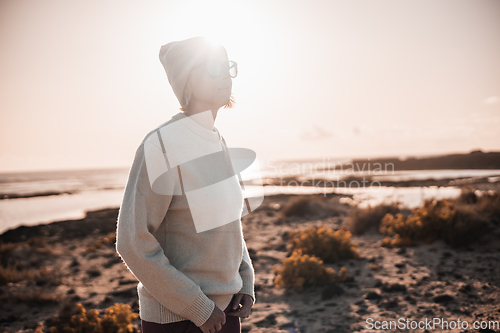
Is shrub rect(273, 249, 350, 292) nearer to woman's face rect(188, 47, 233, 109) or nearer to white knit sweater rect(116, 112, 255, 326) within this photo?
white knit sweater rect(116, 112, 255, 326)

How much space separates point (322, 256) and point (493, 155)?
3588cm

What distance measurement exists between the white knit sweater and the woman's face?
105 millimetres

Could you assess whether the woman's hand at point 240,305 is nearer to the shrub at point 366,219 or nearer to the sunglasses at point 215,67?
the sunglasses at point 215,67

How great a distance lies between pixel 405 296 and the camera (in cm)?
400

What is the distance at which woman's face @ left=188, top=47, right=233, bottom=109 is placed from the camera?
1280mm

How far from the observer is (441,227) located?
585 centimetres

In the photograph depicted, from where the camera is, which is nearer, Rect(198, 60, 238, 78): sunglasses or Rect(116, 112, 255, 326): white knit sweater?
Rect(116, 112, 255, 326): white knit sweater

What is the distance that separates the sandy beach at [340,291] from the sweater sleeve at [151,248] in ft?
9.38

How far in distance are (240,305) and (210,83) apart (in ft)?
3.18

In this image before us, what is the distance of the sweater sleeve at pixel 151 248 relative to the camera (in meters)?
1.06

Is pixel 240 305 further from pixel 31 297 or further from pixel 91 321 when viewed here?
pixel 31 297

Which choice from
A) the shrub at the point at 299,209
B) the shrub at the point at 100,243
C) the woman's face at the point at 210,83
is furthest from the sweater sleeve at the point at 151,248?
the shrub at the point at 299,209

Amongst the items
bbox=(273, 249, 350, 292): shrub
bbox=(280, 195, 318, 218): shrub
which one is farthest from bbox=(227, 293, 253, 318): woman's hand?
bbox=(280, 195, 318, 218): shrub

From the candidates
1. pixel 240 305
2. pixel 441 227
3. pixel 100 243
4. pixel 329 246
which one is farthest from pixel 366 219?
pixel 240 305
